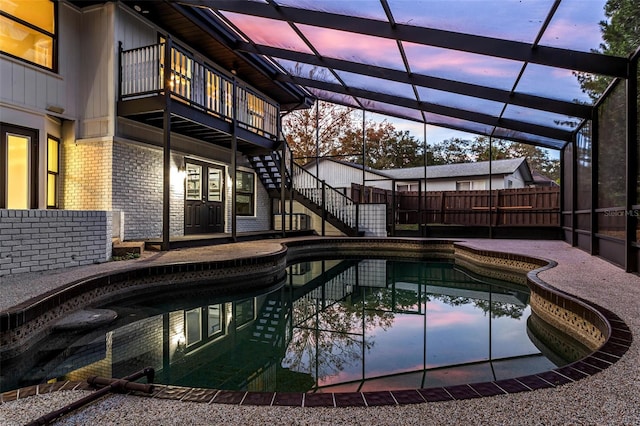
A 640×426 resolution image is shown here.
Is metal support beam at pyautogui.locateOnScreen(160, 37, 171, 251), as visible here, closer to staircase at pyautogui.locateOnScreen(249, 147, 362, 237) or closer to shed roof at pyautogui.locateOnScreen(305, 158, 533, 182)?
staircase at pyautogui.locateOnScreen(249, 147, 362, 237)

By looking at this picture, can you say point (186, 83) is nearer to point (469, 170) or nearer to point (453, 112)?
point (453, 112)

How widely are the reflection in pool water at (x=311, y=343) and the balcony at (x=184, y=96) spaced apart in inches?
→ 154

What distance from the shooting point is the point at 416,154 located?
26375 millimetres

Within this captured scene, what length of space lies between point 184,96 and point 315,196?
19.4 feet

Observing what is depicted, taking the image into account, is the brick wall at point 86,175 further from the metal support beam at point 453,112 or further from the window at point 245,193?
the metal support beam at point 453,112

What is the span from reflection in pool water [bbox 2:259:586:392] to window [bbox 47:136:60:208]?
154 inches

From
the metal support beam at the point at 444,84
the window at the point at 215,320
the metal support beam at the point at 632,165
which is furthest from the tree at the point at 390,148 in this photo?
the window at the point at 215,320

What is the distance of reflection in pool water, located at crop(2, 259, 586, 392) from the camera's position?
2.76 metres

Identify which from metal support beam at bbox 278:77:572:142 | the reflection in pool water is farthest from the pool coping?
metal support beam at bbox 278:77:572:142

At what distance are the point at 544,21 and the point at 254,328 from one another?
17.0ft

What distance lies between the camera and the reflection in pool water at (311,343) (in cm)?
276

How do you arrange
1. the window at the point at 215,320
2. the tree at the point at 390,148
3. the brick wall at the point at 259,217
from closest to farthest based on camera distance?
the window at the point at 215,320 < the brick wall at the point at 259,217 < the tree at the point at 390,148

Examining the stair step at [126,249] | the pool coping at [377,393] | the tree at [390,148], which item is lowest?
the pool coping at [377,393]

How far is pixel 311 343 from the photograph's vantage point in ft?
11.7
